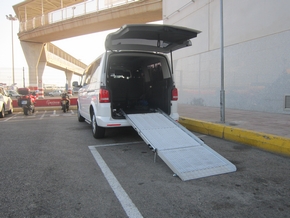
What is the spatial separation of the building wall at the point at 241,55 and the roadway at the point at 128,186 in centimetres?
466

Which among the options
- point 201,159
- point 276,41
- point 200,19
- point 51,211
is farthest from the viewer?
point 200,19

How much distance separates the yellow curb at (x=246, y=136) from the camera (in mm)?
4512

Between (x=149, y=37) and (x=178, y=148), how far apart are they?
2.66 metres

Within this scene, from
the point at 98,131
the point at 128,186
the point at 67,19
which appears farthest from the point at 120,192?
the point at 67,19

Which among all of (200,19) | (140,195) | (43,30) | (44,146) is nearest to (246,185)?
(140,195)

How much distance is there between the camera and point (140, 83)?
691 cm

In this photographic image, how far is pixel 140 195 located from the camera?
2850 millimetres

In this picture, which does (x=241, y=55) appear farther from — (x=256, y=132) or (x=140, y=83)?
(x=256, y=132)

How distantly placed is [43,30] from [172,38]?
1920 cm

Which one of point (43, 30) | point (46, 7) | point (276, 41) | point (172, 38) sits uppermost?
point (46, 7)

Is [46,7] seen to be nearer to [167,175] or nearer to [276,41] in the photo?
[276,41]

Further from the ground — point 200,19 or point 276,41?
point 200,19

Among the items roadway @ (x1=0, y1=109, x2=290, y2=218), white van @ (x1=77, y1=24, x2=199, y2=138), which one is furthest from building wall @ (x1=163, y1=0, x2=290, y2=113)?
roadway @ (x1=0, y1=109, x2=290, y2=218)

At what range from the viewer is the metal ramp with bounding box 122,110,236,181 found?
11.5ft
